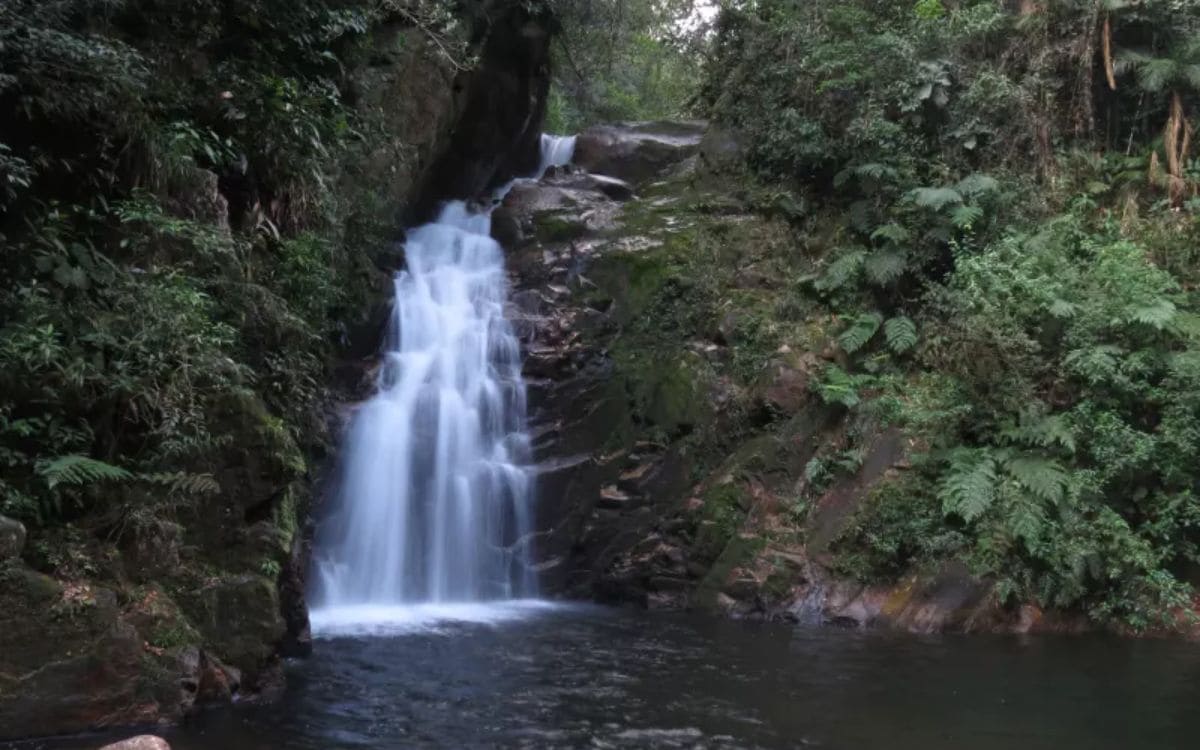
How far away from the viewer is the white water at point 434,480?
12.5 m

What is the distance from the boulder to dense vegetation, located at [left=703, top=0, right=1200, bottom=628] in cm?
153

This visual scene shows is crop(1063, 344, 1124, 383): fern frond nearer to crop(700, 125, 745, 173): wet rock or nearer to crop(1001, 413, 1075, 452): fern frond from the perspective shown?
crop(1001, 413, 1075, 452): fern frond

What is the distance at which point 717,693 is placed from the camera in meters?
7.91

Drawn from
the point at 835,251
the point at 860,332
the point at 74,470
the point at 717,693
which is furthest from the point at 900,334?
the point at 74,470

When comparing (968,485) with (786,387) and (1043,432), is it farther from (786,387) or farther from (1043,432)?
(786,387)

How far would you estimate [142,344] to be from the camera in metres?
7.01

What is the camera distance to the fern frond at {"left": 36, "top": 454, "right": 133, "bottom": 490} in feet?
20.3

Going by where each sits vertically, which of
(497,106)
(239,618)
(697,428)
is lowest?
(239,618)

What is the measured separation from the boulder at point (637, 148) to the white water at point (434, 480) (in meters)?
4.47

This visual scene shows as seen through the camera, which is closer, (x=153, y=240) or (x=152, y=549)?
(x=152, y=549)

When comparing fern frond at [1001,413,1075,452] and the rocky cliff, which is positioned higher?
fern frond at [1001,413,1075,452]

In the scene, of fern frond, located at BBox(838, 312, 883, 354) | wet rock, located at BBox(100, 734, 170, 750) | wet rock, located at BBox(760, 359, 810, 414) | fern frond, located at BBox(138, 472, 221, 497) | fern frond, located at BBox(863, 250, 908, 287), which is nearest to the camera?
wet rock, located at BBox(100, 734, 170, 750)

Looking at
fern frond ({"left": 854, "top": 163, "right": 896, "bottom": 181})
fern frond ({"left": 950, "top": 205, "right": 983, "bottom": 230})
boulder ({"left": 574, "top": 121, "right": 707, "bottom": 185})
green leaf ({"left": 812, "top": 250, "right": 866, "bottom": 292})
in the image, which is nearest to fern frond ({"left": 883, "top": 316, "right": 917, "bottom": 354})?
green leaf ({"left": 812, "top": 250, "right": 866, "bottom": 292})

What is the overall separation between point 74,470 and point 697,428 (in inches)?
368
